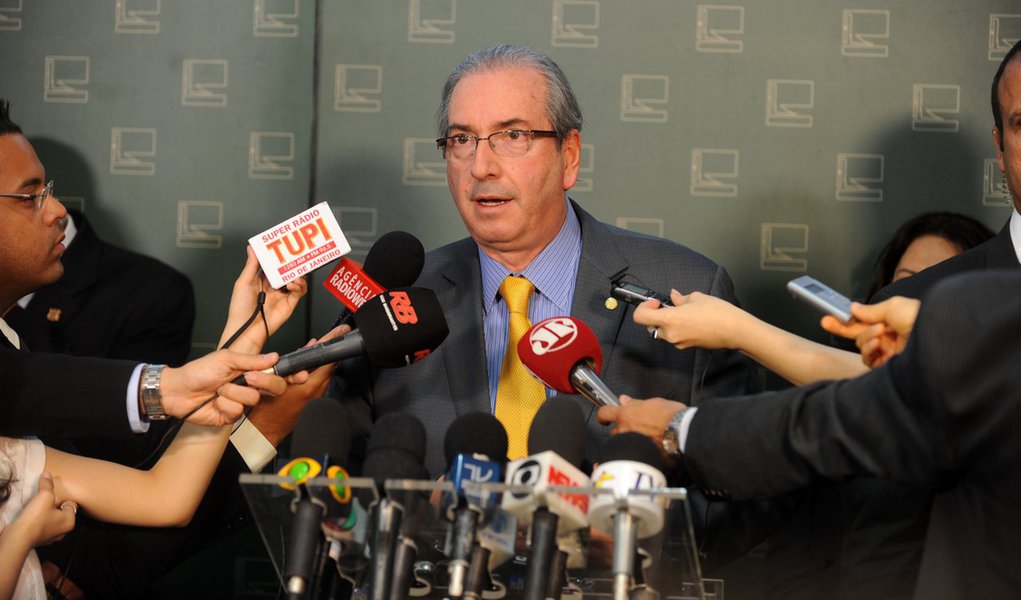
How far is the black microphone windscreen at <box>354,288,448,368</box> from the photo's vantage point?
227 centimetres

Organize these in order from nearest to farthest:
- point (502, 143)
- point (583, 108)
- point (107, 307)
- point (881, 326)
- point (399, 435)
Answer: point (399, 435) < point (881, 326) < point (502, 143) < point (107, 307) < point (583, 108)

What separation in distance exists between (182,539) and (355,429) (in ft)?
1.73

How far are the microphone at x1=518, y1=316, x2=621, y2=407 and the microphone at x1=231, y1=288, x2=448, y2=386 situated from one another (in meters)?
0.20

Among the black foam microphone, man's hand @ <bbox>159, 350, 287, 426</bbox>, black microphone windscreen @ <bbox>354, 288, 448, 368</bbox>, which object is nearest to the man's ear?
black microphone windscreen @ <bbox>354, 288, 448, 368</bbox>

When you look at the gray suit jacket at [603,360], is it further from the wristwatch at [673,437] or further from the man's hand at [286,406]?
the wristwatch at [673,437]

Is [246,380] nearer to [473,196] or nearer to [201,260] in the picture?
[473,196]

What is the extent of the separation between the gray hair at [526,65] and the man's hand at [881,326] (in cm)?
109

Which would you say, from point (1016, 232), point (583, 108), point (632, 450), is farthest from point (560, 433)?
point (583, 108)

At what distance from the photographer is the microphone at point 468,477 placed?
1.67 m

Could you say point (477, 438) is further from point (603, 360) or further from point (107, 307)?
point (107, 307)

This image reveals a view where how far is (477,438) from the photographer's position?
1813 millimetres

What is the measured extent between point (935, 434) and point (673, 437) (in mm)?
494

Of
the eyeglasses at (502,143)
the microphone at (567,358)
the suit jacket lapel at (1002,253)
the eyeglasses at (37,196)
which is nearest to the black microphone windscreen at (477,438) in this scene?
the microphone at (567,358)

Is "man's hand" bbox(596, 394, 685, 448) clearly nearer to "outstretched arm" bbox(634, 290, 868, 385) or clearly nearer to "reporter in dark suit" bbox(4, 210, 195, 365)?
"outstretched arm" bbox(634, 290, 868, 385)
